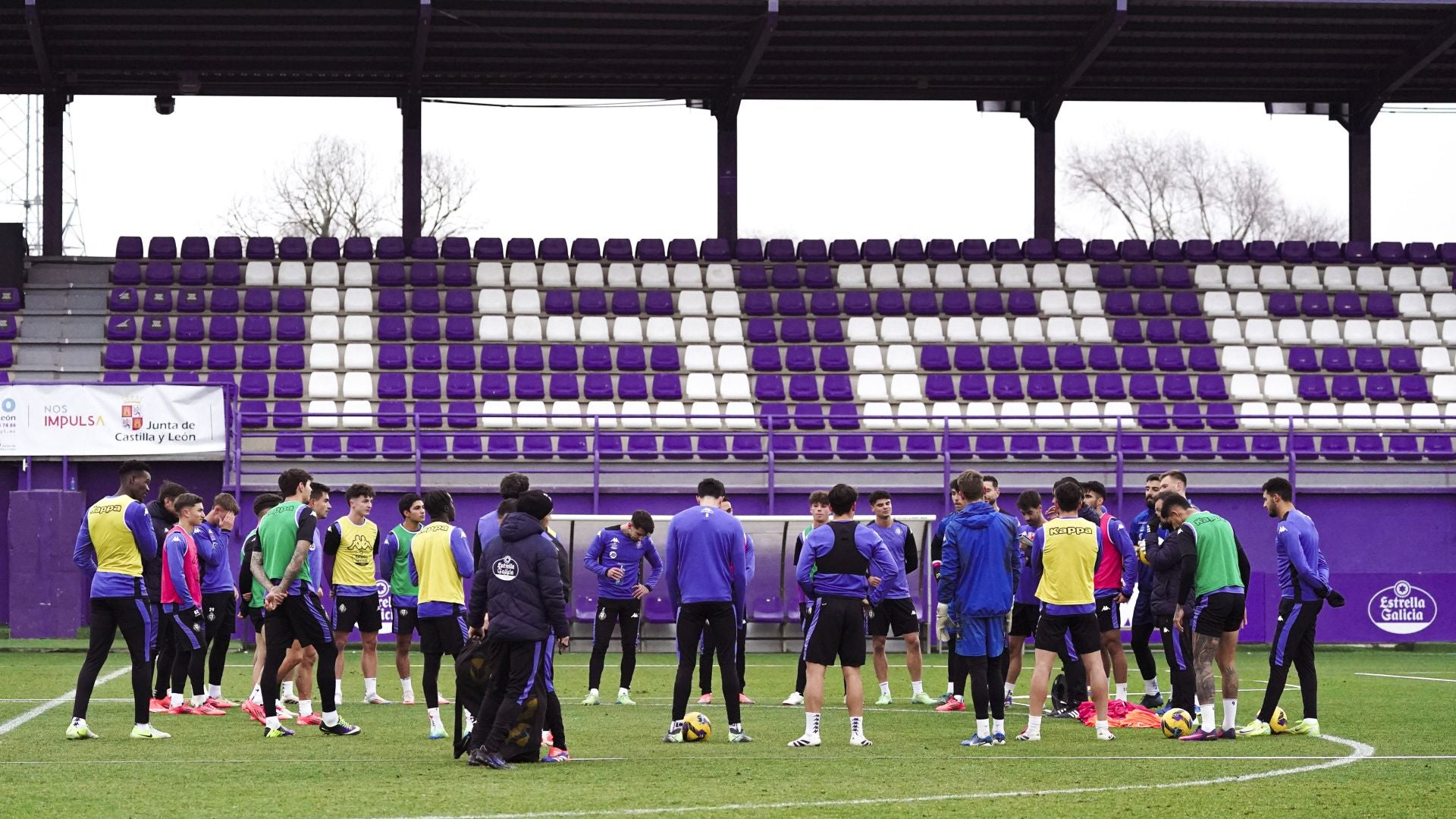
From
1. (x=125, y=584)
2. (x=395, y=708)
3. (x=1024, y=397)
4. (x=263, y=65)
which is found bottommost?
(x=395, y=708)

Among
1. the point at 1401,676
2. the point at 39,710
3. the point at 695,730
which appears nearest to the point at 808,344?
the point at 1401,676

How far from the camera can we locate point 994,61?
3366cm

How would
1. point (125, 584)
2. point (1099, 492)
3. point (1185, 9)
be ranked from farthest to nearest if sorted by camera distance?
point (1185, 9) → point (1099, 492) → point (125, 584)

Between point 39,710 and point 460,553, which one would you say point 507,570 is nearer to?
point 460,553

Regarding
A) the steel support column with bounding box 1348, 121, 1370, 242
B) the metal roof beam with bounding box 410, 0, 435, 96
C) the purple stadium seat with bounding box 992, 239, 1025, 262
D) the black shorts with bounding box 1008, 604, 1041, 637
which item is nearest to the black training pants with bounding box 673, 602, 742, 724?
the black shorts with bounding box 1008, 604, 1041, 637

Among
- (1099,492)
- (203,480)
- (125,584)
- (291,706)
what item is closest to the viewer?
(125,584)

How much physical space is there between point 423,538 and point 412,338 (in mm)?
17879

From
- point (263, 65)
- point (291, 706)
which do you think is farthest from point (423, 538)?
point (263, 65)

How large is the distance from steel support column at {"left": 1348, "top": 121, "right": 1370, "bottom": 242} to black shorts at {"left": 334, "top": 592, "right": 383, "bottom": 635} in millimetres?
26448

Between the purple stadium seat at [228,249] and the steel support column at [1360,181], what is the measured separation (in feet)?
75.6

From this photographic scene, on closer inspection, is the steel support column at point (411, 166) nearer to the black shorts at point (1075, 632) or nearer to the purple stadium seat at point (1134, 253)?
the purple stadium seat at point (1134, 253)

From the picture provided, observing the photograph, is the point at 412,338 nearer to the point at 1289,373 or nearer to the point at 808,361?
the point at 808,361

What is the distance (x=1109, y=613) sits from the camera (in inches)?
614

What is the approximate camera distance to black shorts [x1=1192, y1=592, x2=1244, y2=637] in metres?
13.7
